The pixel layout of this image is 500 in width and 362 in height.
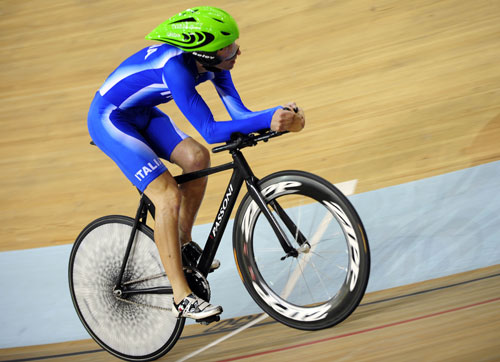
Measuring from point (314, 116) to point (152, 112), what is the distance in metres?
2.27

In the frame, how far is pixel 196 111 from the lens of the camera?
2.07 m

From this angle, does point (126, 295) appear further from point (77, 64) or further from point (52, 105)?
point (77, 64)

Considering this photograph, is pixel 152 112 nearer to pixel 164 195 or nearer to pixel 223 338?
pixel 164 195

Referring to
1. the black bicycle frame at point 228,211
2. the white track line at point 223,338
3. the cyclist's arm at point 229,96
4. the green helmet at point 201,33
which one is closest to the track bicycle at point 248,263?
the black bicycle frame at point 228,211

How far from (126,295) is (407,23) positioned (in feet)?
12.9

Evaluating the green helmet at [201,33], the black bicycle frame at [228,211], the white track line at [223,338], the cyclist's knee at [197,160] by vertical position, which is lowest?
the white track line at [223,338]

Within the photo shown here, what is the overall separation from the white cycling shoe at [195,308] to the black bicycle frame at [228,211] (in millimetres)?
140

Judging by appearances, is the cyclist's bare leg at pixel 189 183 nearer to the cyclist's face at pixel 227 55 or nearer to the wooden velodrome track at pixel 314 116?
the cyclist's face at pixel 227 55

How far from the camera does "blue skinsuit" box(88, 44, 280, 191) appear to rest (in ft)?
6.83

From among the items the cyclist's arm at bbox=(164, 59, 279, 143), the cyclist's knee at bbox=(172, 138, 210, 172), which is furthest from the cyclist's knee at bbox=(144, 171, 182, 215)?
the cyclist's arm at bbox=(164, 59, 279, 143)

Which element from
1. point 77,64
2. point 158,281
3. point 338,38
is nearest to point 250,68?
point 338,38

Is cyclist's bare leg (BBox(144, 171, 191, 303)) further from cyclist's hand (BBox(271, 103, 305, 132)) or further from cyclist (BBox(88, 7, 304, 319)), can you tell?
cyclist's hand (BBox(271, 103, 305, 132))

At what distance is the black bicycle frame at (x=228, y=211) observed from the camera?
7.07 feet

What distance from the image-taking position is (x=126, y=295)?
2.52m
